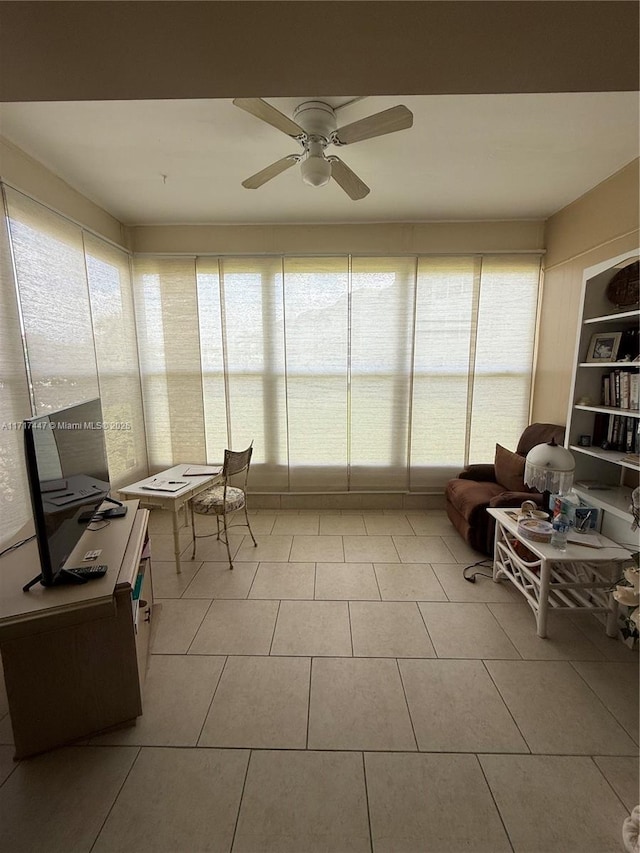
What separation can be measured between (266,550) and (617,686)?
7.64ft

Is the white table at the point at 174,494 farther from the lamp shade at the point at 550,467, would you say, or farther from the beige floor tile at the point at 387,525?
the lamp shade at the point at 550,467

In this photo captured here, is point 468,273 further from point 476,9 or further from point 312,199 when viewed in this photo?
point 476,9

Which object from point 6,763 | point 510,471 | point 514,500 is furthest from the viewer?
point 510,471

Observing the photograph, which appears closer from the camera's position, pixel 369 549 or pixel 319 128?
pixel 319 128

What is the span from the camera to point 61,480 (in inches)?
63.1

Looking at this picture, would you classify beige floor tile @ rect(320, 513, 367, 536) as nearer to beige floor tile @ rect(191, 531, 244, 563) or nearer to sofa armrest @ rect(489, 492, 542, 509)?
beige floor tile @ rect(191, 531, 244, 563)

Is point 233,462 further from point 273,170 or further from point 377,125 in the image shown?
point 377,125

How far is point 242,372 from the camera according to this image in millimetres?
3822

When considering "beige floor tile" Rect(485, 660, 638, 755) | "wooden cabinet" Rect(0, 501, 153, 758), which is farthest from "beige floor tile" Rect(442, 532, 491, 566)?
"wooden cabinet" Rect(0, 501, 153, 758)

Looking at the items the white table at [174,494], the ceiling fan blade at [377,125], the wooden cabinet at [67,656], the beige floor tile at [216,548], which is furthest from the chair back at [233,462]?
the ceiling fan blade at [377,125]

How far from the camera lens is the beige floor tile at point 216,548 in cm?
300

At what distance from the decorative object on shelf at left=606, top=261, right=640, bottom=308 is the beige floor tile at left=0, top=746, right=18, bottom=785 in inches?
152

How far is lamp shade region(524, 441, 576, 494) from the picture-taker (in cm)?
195

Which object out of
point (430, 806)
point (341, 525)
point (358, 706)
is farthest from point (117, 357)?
point (430, 806)
